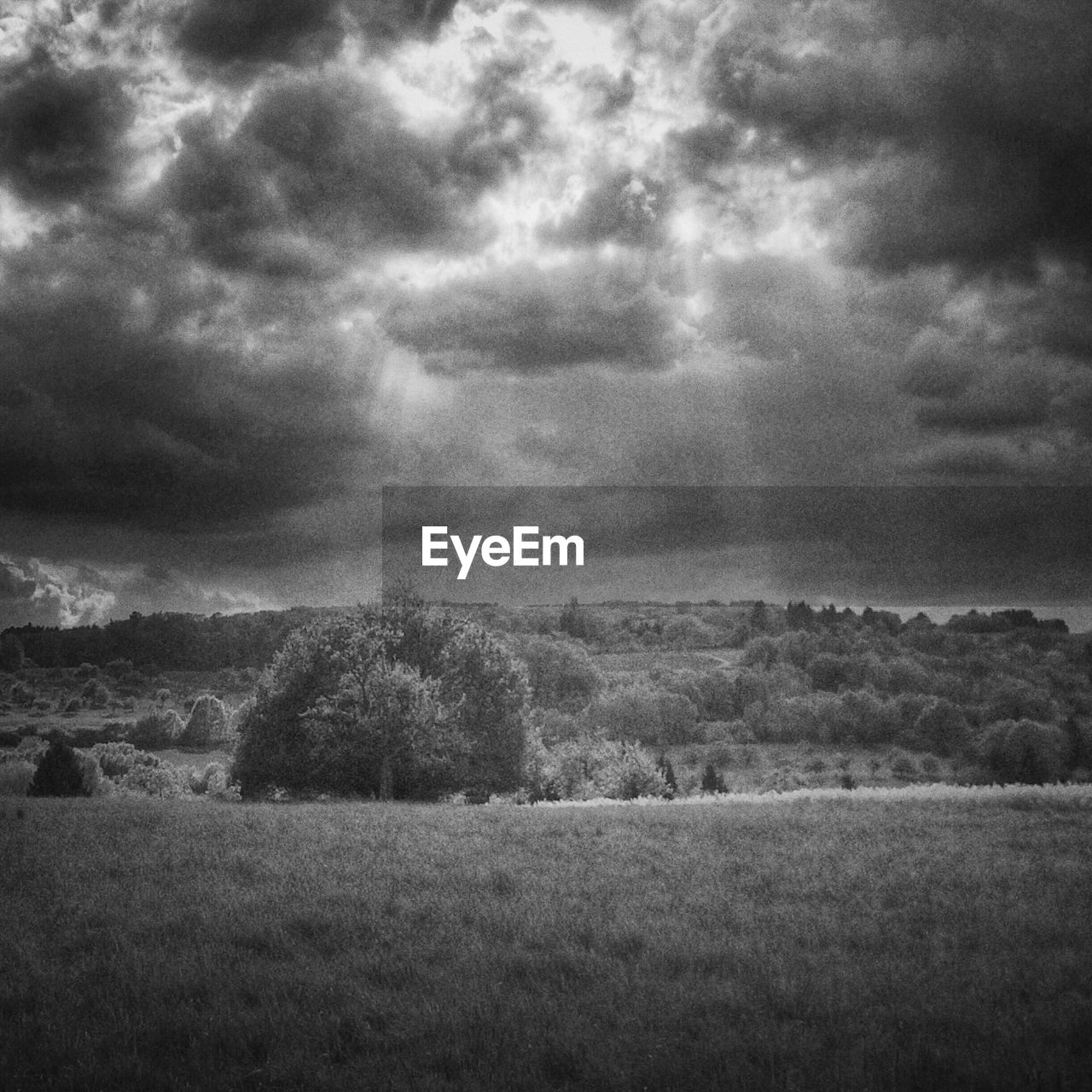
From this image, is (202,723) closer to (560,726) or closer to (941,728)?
(560,726)

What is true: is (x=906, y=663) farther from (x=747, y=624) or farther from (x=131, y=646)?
(x=131, y=646)

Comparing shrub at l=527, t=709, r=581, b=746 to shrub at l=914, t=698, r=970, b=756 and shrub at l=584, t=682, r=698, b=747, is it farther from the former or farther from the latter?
shrub at l=914, t=698, r=970, b=756

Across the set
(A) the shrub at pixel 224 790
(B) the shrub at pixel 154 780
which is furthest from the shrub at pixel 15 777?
(B) the shrub at pixel 154 780

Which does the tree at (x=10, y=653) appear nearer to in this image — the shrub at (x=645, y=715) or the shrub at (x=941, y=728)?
the shrub at (x=645, y=715)

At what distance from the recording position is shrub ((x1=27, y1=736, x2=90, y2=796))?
42.4 meters

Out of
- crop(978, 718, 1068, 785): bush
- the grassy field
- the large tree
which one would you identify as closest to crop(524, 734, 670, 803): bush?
the large tree

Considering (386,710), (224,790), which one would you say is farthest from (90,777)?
(386,710)

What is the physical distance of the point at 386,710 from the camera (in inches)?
1686

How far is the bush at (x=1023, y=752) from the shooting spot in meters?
90.3

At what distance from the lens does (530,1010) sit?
972cm

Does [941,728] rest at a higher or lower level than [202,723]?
lower

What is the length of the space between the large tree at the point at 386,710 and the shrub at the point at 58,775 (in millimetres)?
7287

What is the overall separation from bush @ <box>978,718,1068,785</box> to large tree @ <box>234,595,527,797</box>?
207 ft

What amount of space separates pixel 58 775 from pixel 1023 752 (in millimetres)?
86147
